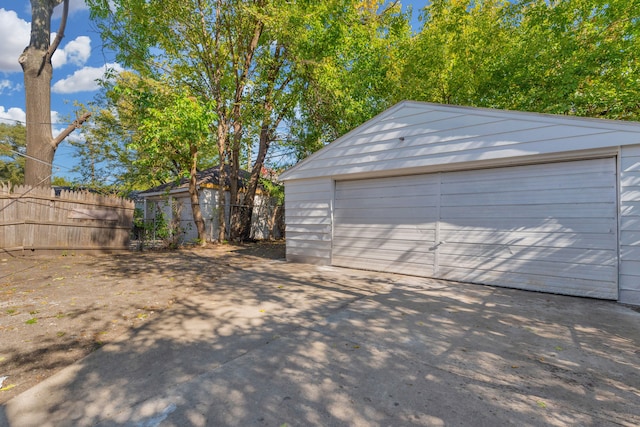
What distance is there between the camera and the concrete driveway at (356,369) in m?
1.78

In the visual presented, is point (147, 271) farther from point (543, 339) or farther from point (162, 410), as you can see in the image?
point (543, 339)

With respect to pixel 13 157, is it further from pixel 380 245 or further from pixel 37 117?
pixel 380 245

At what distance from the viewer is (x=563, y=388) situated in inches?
81.0

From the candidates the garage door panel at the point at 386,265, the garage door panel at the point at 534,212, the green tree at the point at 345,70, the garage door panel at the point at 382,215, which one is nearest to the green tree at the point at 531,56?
the green tree at the point at 345,70

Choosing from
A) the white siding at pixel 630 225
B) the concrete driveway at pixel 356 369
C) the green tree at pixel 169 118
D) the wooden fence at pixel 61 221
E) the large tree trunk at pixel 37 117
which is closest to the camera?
the concrete driveway at pixel 356 369

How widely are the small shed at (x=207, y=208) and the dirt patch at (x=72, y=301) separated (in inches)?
198

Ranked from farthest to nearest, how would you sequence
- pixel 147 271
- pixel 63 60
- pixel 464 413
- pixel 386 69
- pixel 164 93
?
pixel 386 69, pixel 63 60, pixel 164 93, pixel 147 271, pixel 464 413

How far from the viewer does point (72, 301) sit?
384 cm

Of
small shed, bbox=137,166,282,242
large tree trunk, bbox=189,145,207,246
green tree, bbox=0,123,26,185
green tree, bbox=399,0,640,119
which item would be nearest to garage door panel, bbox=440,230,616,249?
green tree, bbox=399,0,640,119

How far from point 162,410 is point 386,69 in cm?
1205

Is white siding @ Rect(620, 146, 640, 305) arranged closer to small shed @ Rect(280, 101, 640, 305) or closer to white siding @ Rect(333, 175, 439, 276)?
small shed @ Rect(280, 101, 640, 305)

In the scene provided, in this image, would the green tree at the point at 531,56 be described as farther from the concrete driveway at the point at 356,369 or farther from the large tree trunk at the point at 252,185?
the concrete driveway at the point at 356,369

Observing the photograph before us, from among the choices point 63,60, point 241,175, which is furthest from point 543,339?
point 241,175

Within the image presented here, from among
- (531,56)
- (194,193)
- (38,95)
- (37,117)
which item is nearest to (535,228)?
(531,56)
